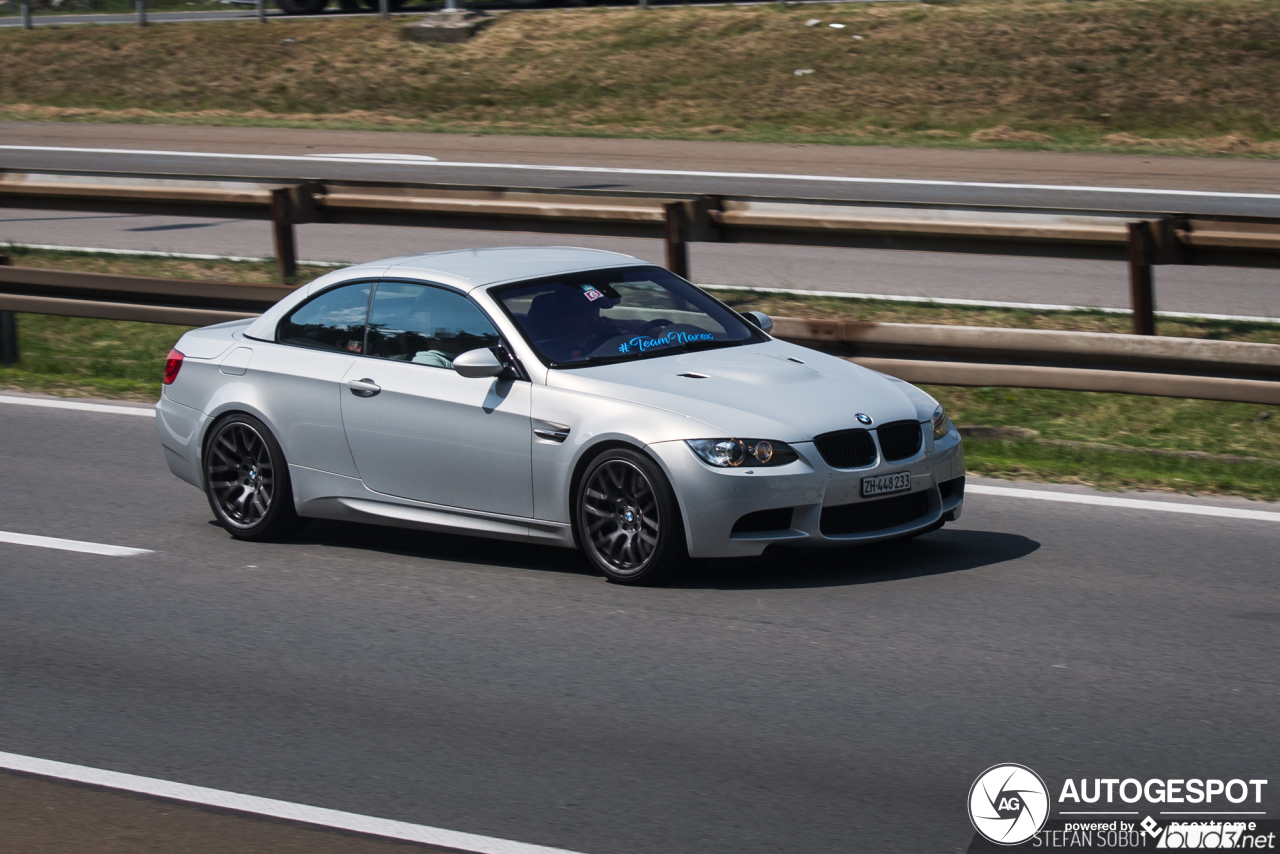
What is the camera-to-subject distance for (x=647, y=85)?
2927 cm

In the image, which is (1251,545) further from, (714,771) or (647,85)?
(647,85)

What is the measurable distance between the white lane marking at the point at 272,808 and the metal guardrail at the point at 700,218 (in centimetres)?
701

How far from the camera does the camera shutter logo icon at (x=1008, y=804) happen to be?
4.86m

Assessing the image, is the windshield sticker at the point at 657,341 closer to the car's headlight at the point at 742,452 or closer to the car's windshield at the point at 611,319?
the car's windshield at the point at 611,319

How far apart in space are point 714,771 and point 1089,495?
4.40 metres

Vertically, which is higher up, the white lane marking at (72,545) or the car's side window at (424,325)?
the car's side window at (424,325)

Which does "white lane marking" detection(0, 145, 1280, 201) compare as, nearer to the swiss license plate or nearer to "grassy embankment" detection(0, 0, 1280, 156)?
"grassy embankment" detection(0, 0, 1280, 156)

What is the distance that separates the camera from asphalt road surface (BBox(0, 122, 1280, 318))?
14.7 metres

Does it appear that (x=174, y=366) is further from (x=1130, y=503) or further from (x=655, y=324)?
(x=1130, y=503)

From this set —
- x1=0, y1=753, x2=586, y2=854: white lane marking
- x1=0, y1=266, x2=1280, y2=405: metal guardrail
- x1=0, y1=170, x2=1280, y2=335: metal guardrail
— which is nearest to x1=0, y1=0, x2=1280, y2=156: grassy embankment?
x1=0, y1=170, x2=1280, y2=335: metal guardrail

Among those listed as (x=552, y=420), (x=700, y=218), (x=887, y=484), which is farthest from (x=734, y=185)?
(x=887, y=484)

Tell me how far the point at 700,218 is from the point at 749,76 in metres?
17.3

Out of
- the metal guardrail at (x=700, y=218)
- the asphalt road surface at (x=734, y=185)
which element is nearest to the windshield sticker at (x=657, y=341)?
the metal guardrail at (x=700, y=218)

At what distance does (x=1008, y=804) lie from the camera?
5008 mm
